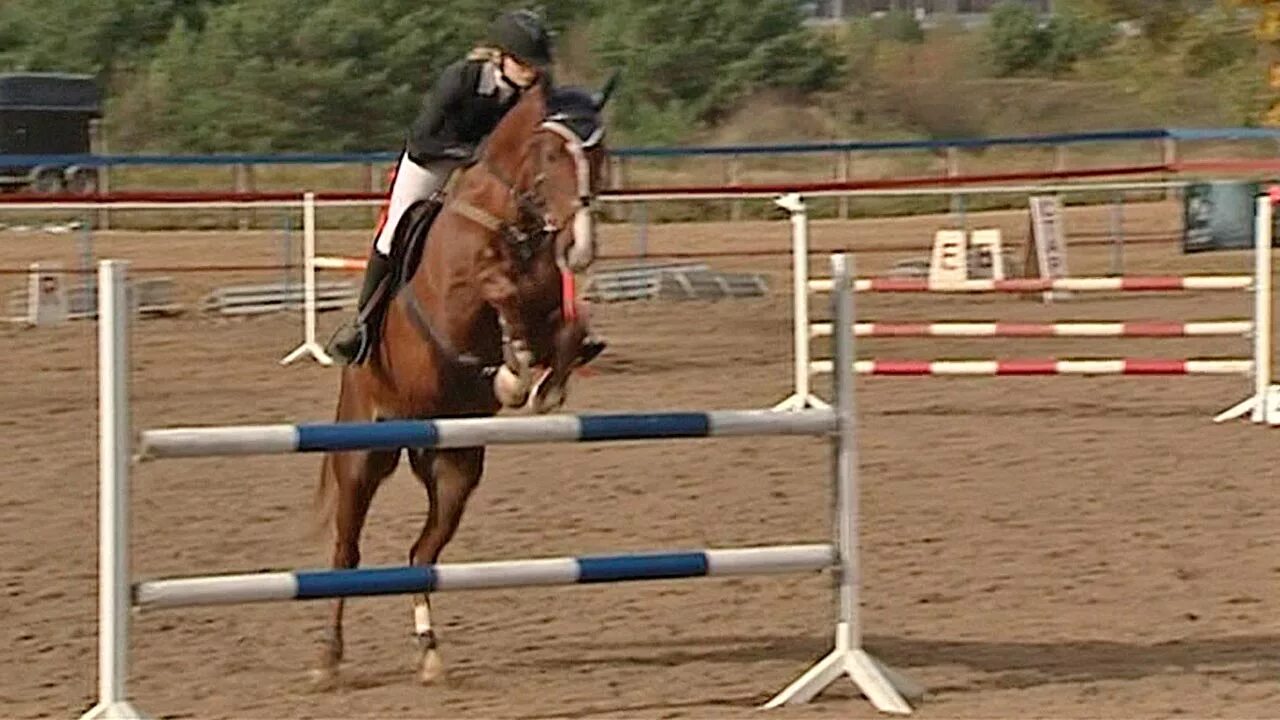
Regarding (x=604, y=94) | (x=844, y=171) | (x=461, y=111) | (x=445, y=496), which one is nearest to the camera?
(x=604, y=94)

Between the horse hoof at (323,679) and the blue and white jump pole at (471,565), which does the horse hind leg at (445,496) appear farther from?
the blue and white jump pole at (471,565)

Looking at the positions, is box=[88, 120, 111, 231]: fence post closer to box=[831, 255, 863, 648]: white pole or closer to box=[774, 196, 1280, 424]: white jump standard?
box=[774, 196, 1280, 424]: white jump standard

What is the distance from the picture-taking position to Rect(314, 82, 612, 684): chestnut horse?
6.87 meters

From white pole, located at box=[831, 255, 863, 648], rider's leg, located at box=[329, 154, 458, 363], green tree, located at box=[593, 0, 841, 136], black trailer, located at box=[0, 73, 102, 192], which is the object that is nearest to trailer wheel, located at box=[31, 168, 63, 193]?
black trailer, located at box=[0, 73, 102, 192]

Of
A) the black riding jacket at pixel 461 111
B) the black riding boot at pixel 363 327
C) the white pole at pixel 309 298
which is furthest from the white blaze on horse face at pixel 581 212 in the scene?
the white pole at pixel 309 298

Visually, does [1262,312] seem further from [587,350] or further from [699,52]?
[699,52]

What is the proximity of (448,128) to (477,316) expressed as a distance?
75 centimetres

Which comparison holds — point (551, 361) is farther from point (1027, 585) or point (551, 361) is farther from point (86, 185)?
point (86, 185)

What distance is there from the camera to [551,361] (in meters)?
7.05

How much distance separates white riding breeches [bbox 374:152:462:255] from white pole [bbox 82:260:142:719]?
73.8 inches

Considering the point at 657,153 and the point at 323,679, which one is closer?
the point at 323,679

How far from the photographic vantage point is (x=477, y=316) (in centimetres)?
732

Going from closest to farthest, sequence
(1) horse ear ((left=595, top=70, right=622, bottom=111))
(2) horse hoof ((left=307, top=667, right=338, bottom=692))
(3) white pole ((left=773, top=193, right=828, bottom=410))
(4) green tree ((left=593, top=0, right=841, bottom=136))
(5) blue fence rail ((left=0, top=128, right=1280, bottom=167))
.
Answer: (1) horse ear ((left=595, top=70, right=622, bottom=111)) < (2) horse hoof ((left=307, top=667, right=338, bottom=692)) < (3) white pole ((left=773, top=193, right=828, bottom=410)) < (5) blue fence rail ((left=0, top=128, right=1280, bottom=167)) < (4) green tree ((left=593, top=0, right=841, bottom=136))

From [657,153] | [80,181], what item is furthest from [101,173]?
[657,153]
